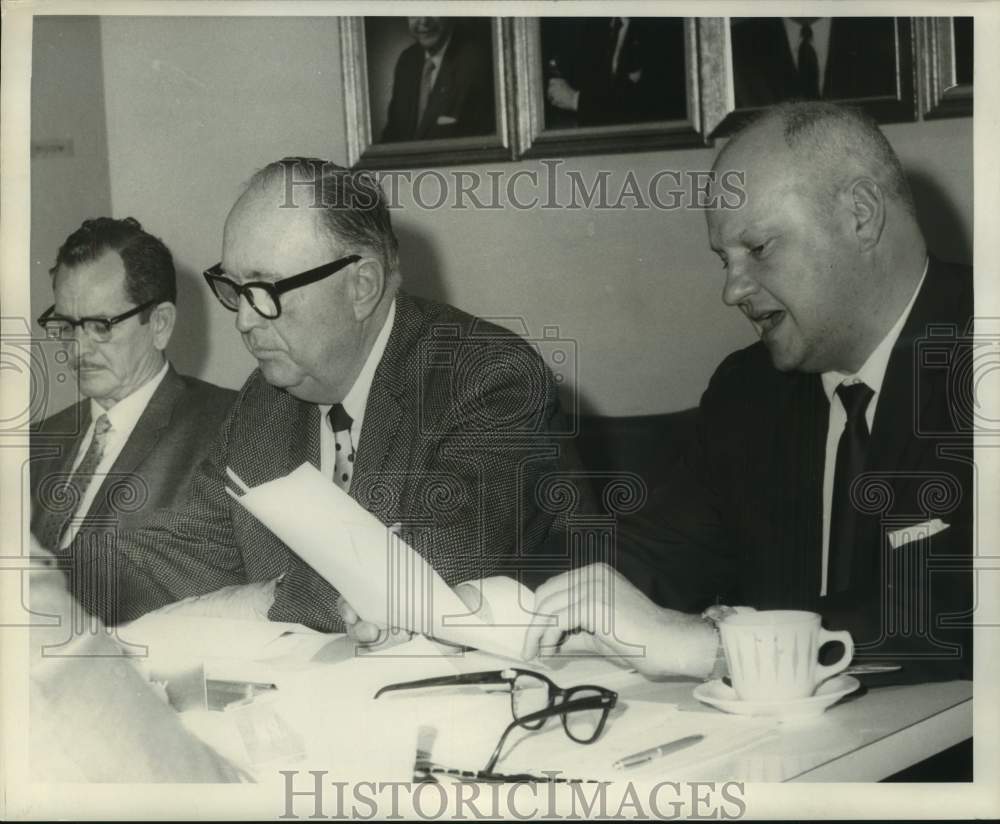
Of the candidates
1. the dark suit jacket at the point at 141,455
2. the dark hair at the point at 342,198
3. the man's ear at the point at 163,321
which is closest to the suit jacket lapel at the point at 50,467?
the dark suit jacket at the point at 141,455

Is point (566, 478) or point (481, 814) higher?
point (566, 478)

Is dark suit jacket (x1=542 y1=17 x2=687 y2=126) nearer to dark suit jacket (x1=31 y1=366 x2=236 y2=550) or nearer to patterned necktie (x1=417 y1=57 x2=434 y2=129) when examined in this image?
patterned necktie (x1=417 y1=57 x2=434 y2=129)

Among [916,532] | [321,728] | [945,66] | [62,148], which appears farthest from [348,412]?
[945,66]

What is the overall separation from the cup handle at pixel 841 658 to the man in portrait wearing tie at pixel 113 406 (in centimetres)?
73

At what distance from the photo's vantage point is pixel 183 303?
1.34 metres

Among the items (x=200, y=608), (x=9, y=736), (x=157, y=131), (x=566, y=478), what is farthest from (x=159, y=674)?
(x=157, y=131)

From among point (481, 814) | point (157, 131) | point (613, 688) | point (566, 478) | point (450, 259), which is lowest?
point (481, 814)

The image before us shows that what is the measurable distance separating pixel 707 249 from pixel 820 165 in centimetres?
16

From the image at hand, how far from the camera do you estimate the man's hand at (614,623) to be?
1.28 metres

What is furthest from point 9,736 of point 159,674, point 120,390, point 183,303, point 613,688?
point 613,688

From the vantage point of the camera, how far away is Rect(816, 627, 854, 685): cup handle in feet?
3.93

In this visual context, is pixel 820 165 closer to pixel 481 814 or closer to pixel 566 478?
pixel 566 478

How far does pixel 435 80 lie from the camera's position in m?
1.36

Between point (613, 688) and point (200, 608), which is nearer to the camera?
point (613, 688)
